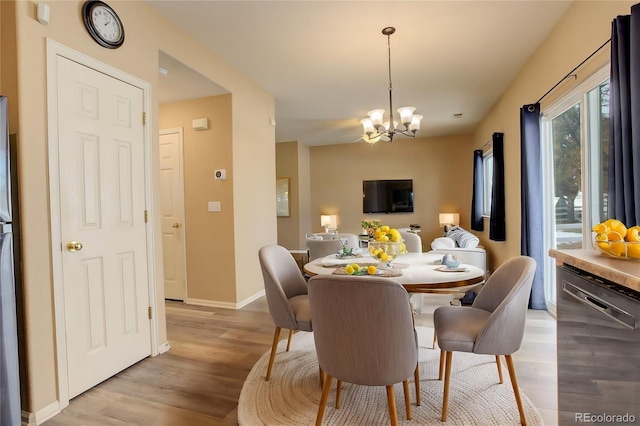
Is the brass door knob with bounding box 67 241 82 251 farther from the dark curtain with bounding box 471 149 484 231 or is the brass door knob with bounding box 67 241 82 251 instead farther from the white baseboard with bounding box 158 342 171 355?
the dark curtain with bounding box 471 149 484 231

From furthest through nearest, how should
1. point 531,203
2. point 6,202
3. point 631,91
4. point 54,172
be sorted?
point 531,203, point 54,172, point 631,91, point 6,202

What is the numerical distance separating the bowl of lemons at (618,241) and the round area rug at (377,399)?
100 centimetres

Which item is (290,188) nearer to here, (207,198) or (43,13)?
(207,198)

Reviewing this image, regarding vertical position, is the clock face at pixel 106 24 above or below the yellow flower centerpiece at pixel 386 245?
above

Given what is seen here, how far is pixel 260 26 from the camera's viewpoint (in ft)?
9.11

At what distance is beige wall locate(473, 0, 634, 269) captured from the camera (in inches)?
87.7

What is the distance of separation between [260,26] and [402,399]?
2.96 m

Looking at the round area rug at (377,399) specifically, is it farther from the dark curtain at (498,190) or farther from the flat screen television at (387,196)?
the flat screen television at (387,196)

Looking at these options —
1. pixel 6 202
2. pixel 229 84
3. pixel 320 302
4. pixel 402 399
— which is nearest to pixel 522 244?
pixel 402 399

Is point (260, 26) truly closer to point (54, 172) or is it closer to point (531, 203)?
point (54, 172)

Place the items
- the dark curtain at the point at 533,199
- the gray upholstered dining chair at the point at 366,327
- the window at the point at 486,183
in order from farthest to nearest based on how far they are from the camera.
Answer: the window at the point at 486,183 < the dark curtain at the point at 533,199 < the gray upholstered dining chair at the point at 366,327

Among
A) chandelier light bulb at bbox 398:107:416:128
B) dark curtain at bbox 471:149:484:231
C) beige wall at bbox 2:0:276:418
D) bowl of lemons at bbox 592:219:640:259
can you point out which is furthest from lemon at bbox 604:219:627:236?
dark curtain at bbox 471:149:484:231

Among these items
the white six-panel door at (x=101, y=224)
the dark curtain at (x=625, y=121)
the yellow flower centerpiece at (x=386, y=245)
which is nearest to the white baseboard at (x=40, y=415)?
the white six-panel door at (x=101, y=224)

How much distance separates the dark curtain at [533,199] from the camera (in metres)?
3.32
